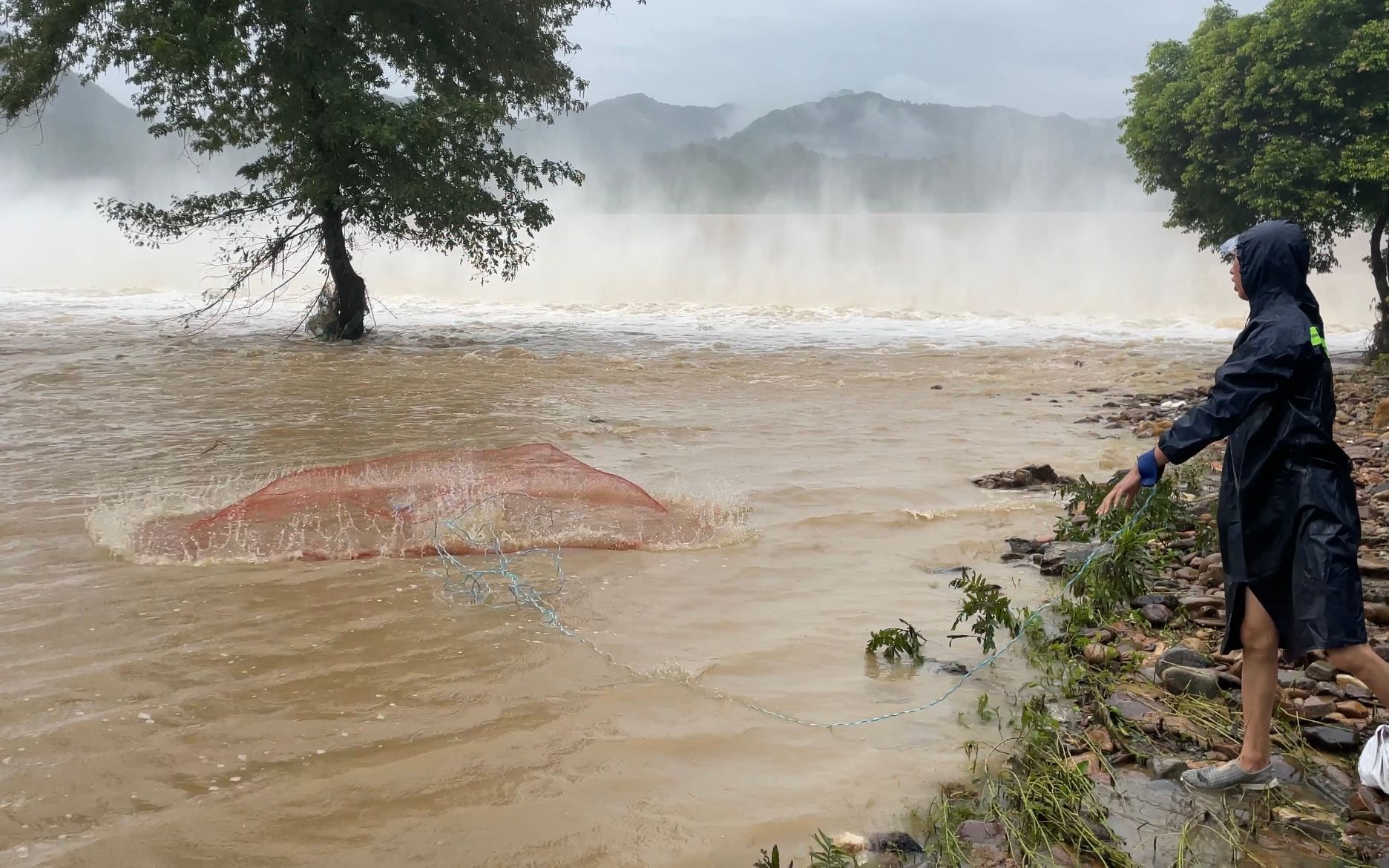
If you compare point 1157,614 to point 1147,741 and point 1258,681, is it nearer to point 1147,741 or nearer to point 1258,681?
point 1147,741

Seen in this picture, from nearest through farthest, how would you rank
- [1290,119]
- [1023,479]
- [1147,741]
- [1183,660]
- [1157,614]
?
[1147,741], [1183,660], [1157,614], [1023,479], [1290,119]

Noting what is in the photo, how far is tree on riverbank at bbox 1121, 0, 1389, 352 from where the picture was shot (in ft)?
47.8

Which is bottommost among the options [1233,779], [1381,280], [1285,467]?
[1233,779]

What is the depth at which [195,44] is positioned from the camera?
50.6 feet

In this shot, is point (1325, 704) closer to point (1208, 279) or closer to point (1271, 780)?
point (1271, 780)

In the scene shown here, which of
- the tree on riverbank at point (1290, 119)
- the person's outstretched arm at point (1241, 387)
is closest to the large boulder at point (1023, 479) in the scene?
the person's outstretched arm at point (1241, 387)

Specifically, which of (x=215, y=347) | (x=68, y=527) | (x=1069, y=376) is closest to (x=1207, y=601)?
(x=68, y=527)

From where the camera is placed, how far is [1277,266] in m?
3.54

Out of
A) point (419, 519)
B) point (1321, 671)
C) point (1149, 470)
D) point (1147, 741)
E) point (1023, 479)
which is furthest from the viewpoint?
point (1023, 479)

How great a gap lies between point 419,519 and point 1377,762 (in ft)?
16.1

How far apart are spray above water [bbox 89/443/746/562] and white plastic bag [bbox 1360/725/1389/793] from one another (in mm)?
3631

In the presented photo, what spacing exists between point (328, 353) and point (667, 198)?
123m

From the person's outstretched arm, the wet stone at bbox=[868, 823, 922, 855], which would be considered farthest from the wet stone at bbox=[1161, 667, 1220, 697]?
the wet stone at bbox=[868, 823, 922, 855]

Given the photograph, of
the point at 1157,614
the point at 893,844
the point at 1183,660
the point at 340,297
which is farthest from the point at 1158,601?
the point at 340,297
